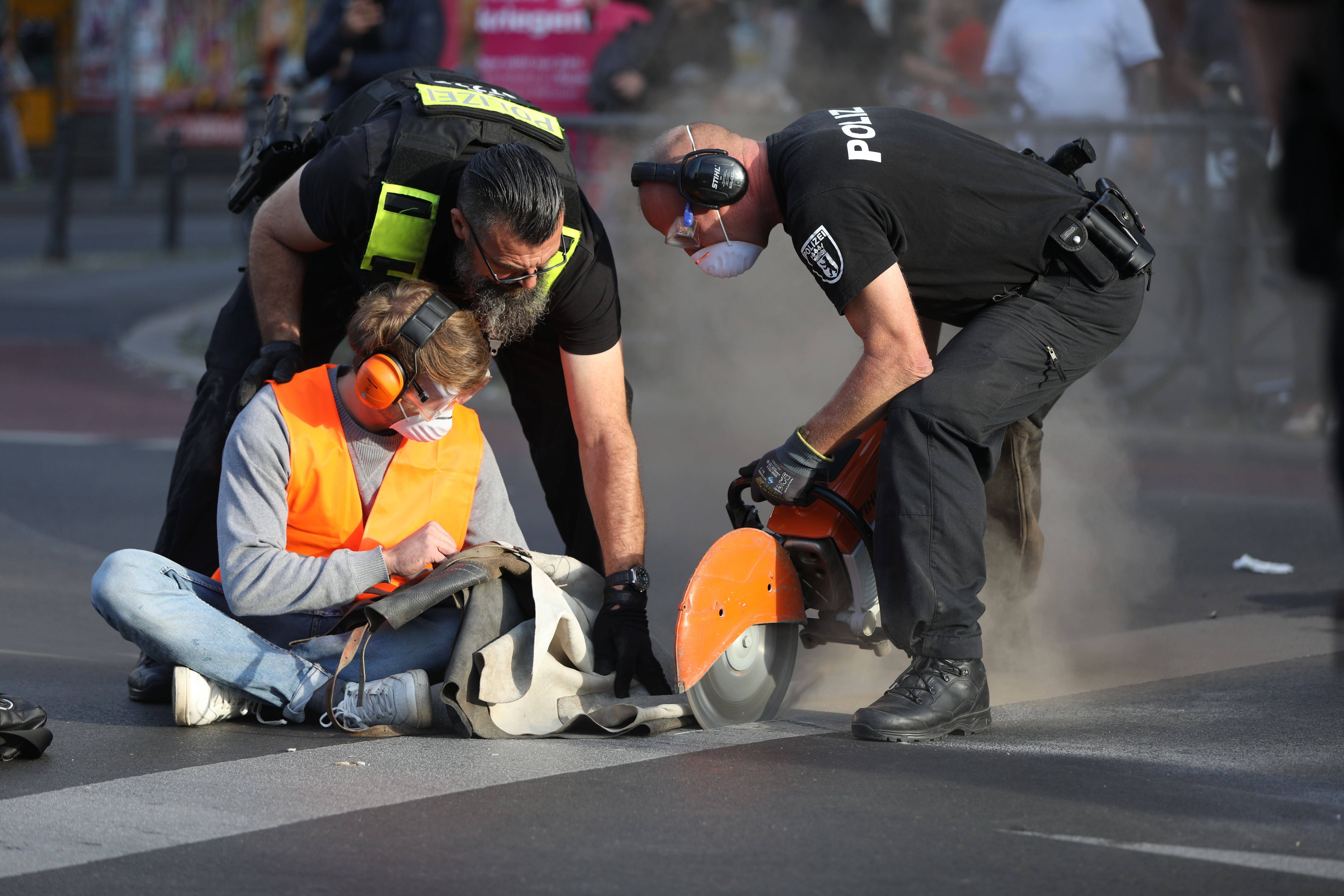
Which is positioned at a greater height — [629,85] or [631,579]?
[629,85]

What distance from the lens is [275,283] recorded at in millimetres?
4172

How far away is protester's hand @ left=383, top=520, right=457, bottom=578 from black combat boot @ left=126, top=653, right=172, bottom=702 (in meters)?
0.69

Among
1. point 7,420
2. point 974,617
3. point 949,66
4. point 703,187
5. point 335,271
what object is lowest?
point 7,420

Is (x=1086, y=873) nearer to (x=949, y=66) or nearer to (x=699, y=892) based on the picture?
(x=699, y=892)

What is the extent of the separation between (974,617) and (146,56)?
72.3 feet

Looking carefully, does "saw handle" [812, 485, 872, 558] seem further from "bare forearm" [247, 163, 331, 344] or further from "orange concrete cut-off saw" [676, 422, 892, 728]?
"bare forearm" [247, 163, 331, 344]

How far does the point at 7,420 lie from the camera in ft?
27.6

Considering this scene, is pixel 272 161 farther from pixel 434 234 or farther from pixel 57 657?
pixel 57 657

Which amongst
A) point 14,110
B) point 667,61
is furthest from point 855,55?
point 14,110

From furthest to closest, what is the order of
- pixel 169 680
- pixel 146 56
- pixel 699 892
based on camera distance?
pixel 146 56, pixel 169 680, pixel 699 892

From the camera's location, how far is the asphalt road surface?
2775mm

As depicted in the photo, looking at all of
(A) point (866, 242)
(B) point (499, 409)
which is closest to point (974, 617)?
(A) point (866, 242)

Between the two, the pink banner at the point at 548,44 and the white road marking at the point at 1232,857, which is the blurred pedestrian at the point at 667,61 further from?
the white road marking at the point at 1232,857

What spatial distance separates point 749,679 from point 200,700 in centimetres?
122
